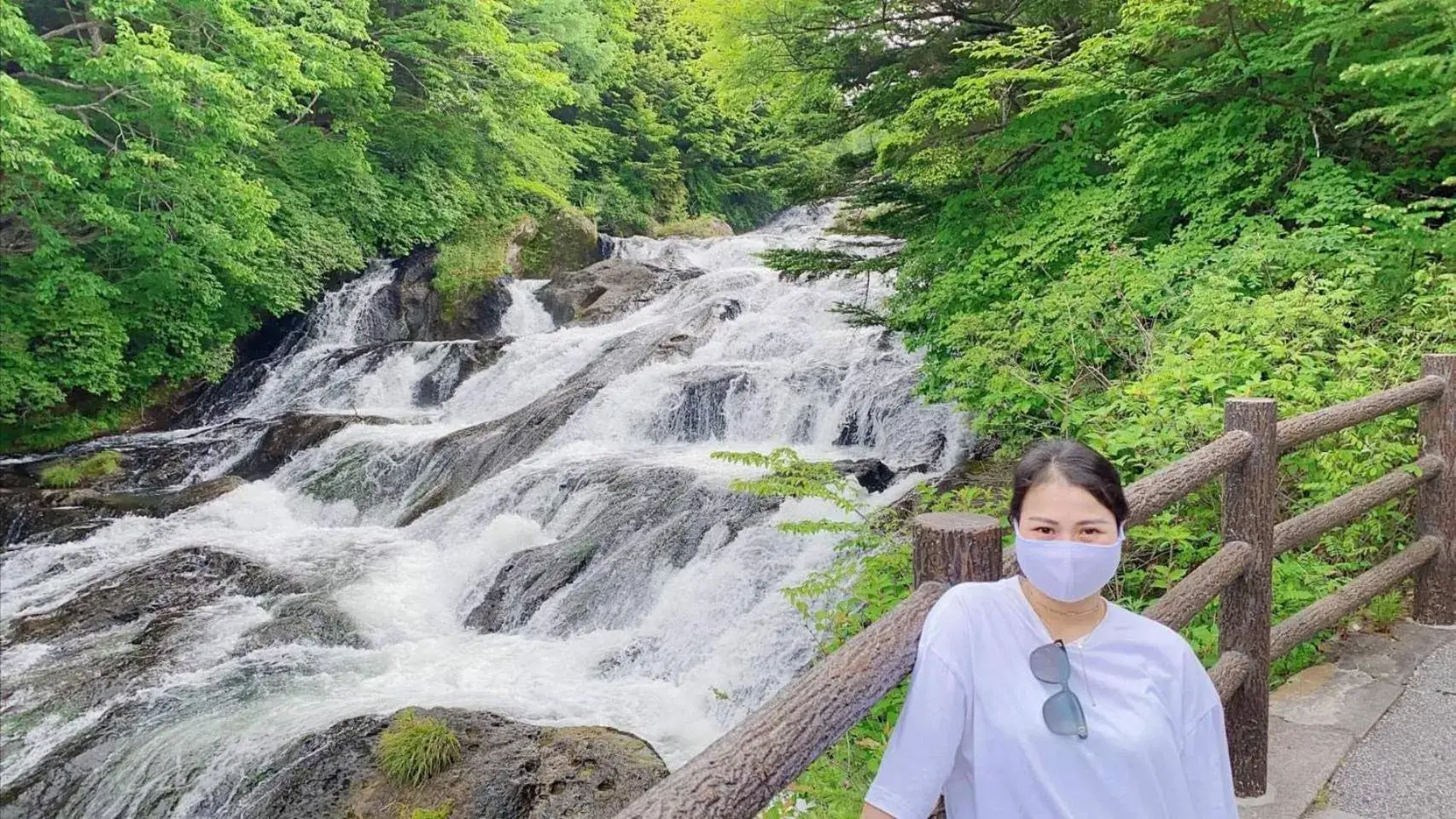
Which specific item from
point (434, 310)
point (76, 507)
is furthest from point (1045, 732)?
point (434, 310)

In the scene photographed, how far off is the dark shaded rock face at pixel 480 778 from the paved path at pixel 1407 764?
9.75ft

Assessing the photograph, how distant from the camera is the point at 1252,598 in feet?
8.45

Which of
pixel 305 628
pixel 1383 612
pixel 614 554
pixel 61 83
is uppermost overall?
pixel 61 83

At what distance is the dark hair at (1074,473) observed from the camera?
1.45m

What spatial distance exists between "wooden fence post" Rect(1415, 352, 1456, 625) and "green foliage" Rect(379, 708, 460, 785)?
4807 mm

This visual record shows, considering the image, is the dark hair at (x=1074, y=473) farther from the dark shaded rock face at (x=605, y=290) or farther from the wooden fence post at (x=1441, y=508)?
the dark shaded rock face at (x=605, y=290)

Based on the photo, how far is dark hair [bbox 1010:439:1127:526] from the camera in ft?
4.75

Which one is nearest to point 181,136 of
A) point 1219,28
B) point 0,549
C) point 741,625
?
Answer: point 0,549

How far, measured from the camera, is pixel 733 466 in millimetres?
8492

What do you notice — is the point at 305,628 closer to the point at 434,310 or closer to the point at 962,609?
the point at 962,609

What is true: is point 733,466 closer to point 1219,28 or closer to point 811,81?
point 811,81

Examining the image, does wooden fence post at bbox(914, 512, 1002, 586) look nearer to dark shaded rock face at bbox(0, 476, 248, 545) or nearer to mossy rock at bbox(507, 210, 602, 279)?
dark shaded rock face at bbox(0, 476, 248, 545)

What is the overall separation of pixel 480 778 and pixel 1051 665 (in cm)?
387

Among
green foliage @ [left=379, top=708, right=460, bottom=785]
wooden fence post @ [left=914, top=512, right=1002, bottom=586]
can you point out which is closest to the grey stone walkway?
wooden fence post @ [left=914, top=512, right=1002, bottom=586]
